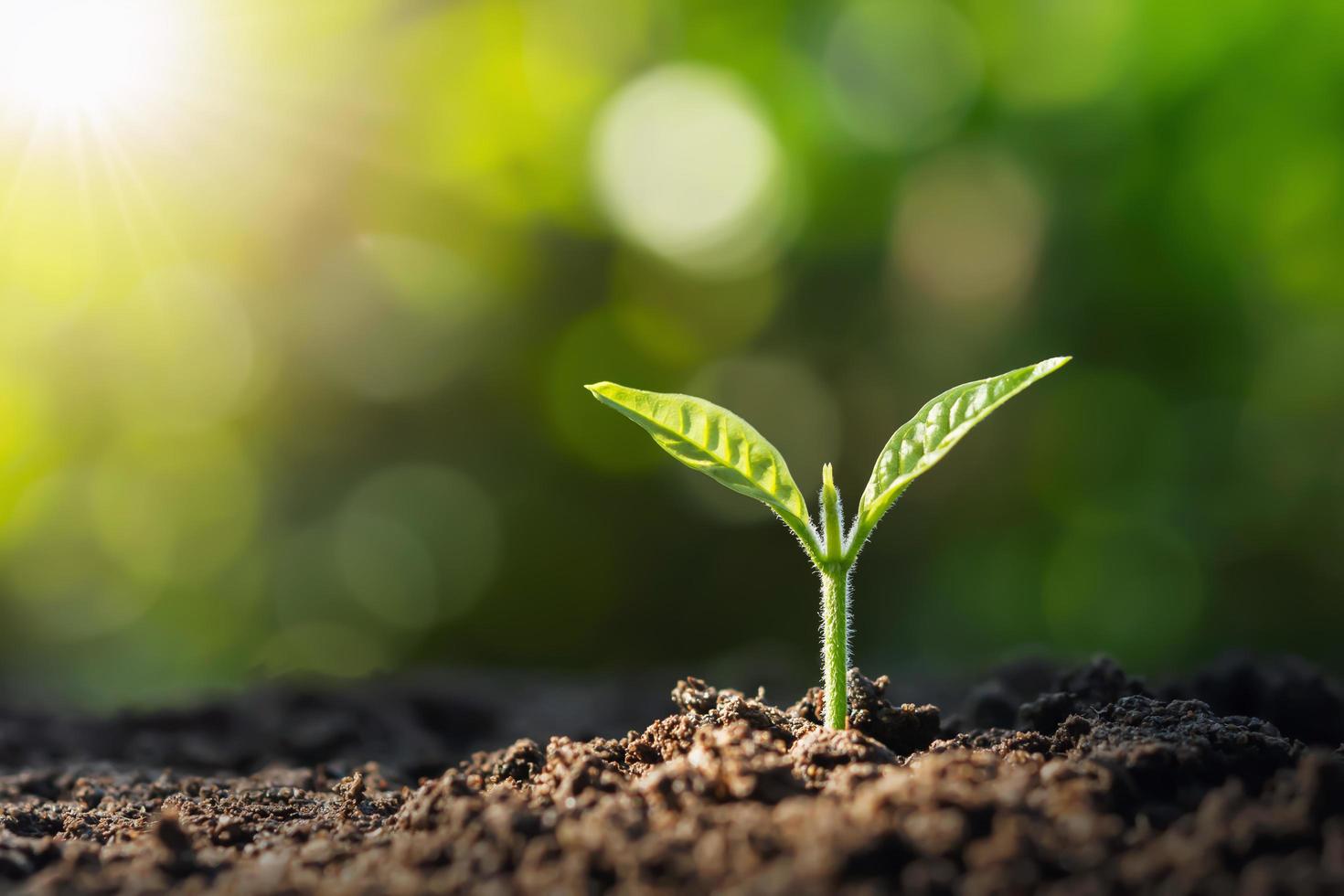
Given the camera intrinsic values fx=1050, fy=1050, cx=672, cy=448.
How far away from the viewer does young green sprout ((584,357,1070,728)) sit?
4.66 ft

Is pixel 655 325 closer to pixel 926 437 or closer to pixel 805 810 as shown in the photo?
pixel 926 437

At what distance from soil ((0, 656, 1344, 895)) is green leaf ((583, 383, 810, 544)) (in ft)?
1.07

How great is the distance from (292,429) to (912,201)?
3.20 m

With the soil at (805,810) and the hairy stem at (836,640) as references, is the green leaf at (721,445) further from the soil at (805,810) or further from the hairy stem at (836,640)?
the soil at (805,810)

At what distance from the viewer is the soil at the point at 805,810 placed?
3.39ft

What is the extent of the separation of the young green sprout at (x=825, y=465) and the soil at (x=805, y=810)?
0.23 m

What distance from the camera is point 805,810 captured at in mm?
1143

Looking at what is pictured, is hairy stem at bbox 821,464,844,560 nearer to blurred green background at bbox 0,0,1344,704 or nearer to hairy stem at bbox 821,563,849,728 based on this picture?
hairy stem at bbox 821,563,849,728

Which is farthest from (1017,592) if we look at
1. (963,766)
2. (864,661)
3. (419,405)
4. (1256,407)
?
(963,766)

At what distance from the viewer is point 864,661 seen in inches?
185

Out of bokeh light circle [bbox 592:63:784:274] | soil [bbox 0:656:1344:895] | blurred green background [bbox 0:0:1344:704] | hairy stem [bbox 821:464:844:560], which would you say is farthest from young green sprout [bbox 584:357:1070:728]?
bokeh light circle [bbox 592:63:784:274]

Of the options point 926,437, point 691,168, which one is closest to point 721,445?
point 926,437

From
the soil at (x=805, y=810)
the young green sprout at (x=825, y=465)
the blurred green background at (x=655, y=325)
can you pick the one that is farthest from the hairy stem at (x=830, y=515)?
the blurred green background at (x=655, y=325)

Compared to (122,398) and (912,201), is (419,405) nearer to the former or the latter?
(122,398)
